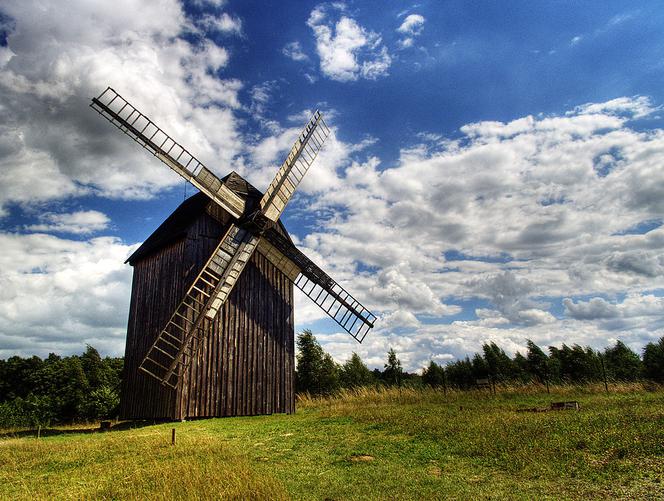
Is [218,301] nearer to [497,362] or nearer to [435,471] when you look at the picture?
[435,471]

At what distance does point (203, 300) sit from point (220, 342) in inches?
77.7

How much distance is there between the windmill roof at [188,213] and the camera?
1828 centimetres

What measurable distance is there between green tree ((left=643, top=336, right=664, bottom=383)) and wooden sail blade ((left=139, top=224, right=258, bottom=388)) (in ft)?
81.9

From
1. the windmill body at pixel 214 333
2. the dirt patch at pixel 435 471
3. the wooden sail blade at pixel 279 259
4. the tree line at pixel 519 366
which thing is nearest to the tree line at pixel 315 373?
the tree line at pixel 519 366

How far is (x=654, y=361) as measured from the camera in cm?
2692

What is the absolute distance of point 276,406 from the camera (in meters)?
18.4

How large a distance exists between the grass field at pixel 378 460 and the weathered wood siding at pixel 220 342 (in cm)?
289

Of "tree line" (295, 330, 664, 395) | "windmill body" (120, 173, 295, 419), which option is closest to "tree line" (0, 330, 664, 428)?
"tree line" (295, 330, 664, 395)

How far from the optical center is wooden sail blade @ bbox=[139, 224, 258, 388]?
15.9 metres

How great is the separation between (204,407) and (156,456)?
6.73 metres

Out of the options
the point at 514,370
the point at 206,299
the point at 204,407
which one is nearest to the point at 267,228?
the point at 206,299

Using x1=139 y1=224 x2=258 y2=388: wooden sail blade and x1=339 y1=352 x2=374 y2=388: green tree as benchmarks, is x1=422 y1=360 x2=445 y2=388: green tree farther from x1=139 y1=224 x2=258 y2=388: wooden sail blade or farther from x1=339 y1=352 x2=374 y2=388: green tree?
x1=139 y1=224 x2=258 y2=388: wooden sail blade

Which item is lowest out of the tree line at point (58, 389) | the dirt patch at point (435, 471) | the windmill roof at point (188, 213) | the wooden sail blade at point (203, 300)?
the dirt patch at point (435, 471)

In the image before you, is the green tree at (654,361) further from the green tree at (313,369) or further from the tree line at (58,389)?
the tree line at (58,389)
